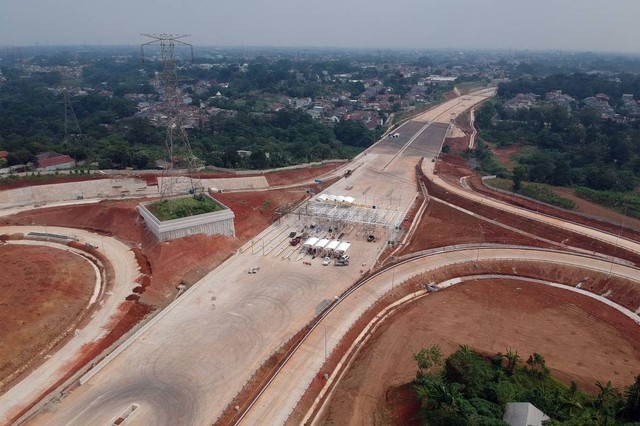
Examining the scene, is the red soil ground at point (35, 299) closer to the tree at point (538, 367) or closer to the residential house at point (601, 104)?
the tree at point (538, 367)

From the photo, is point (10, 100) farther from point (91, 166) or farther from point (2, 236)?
point (2, 236)

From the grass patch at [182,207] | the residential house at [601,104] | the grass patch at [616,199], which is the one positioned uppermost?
the residential house at [601,104]

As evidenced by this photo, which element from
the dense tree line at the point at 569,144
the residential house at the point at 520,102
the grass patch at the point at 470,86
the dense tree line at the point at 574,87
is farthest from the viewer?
the grass patch at the point at 470,86

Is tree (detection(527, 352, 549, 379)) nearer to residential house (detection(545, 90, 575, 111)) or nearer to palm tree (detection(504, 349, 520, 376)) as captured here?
palm tree (detection(504, 349, 520, 376))

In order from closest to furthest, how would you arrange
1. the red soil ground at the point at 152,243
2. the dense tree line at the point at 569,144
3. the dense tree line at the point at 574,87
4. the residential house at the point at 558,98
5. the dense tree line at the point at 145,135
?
the red soil ground at the point at 152,243
the dense tree line at the point at 569,144
the dense tree line at the point at 145,135
the residential house at the point at 558,98
the dense tree line at the point at 574,87

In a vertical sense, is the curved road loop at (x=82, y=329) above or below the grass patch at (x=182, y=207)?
A: below

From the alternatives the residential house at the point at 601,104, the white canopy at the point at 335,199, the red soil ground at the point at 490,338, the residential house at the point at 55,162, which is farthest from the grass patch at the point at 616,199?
the residential house at the point at 55,162

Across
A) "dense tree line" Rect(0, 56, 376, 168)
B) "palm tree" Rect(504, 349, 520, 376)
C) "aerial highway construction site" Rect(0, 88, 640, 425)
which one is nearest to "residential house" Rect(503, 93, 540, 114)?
"dense tree line" Rect(0, 56, 376, 168)

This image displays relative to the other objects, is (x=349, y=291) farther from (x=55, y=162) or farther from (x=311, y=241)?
(x=55, y=162)
